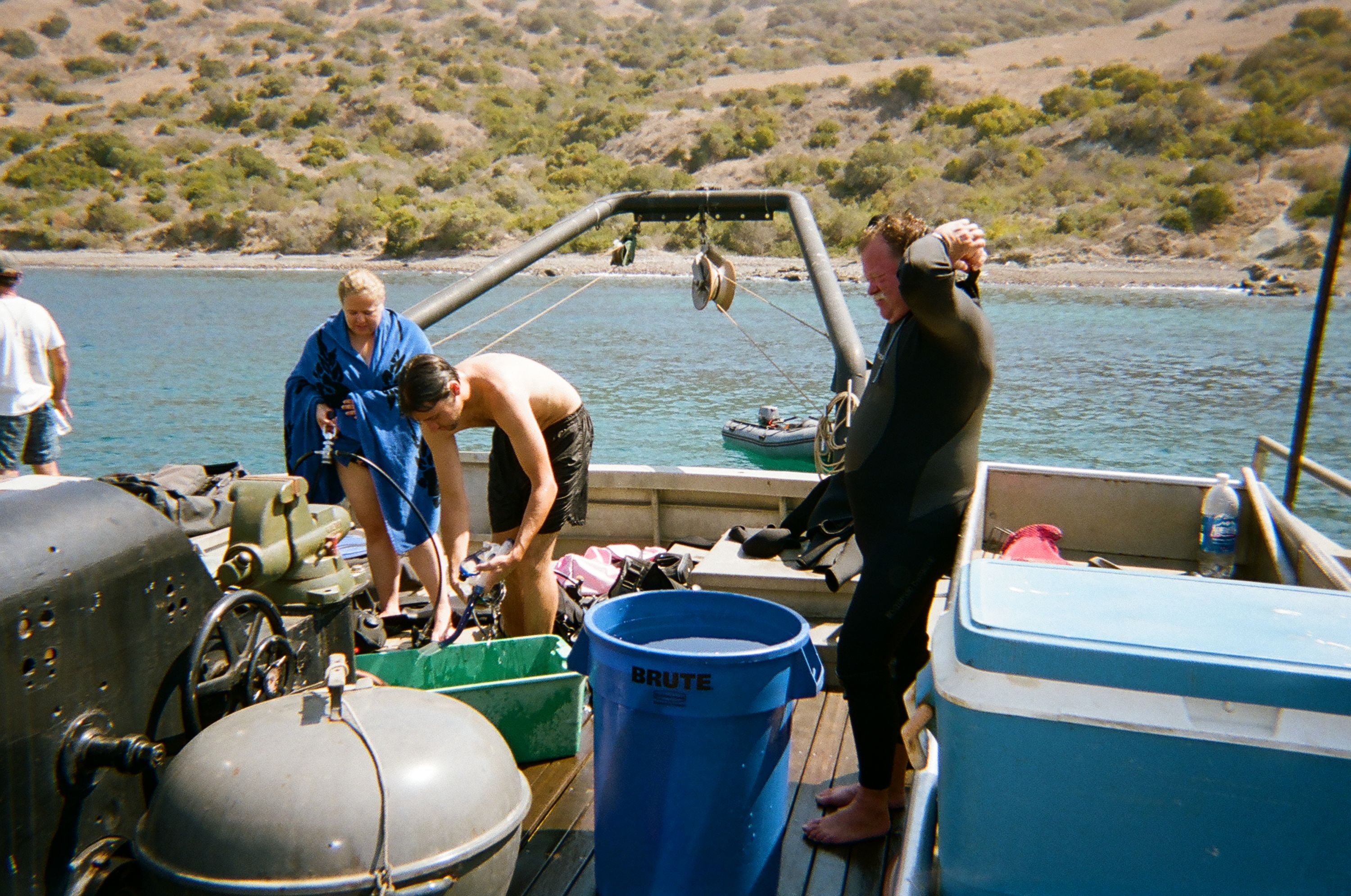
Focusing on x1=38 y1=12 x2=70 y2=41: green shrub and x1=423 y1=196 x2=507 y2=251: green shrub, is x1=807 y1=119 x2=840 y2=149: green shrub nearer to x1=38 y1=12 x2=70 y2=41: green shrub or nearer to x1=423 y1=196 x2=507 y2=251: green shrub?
x1=423 y1=196 x2=507 y2=251: green shrub

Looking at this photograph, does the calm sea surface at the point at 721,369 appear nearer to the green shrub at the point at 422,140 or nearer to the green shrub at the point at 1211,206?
the green shrub at the point at 1211,206

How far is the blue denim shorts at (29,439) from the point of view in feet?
18.6

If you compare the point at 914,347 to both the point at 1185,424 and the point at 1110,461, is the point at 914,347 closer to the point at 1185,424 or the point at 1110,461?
the point at 1110,461

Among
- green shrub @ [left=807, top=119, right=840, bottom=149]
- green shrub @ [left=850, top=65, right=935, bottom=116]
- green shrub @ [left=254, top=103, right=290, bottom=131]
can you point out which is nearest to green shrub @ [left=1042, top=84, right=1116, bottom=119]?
green shrub @ [left=850, top=65, right=935, bottom=116]

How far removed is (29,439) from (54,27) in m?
120

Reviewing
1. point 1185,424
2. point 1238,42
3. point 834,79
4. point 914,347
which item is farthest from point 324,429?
point 834,79

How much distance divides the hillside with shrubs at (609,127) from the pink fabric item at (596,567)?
12.0 meters

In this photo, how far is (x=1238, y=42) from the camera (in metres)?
61.6

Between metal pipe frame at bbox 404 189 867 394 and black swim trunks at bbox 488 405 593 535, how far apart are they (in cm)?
186

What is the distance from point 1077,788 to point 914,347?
1204 millimetres

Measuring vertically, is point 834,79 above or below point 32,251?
above

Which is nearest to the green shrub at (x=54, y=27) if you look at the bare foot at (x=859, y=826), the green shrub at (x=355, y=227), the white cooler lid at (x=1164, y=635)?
the green shrub at (x=355, y=227)

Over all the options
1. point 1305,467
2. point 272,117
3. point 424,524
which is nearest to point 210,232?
point 272,117

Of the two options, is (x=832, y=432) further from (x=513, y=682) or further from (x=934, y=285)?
(x=934, y=285)
